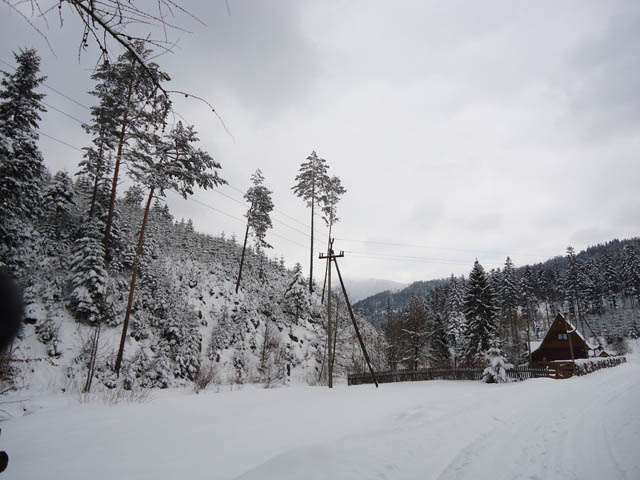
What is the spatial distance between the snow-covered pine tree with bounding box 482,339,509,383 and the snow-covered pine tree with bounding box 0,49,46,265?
28.4 metres

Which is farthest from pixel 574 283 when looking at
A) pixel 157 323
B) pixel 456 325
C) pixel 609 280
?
pixel 157 323

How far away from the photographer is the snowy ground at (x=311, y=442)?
4.41m

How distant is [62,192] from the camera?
2150 cm

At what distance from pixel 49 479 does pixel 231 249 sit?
147 ft

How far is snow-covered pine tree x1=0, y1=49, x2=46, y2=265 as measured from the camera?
13602 millimetres

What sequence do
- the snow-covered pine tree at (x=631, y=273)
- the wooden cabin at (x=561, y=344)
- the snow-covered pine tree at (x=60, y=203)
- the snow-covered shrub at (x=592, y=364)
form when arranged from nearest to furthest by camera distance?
the snow-covered pine tree at (x=60, y=203) < the snow-covered shrub at (x=592, y=364) < the wooden cabin at (x=561, y=344) < the snow-covered pine tree at (x=631, y=273)

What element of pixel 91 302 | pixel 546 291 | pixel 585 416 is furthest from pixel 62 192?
pixel 546 291

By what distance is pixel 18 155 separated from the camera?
14.0 metres

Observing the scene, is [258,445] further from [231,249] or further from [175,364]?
[231,249]

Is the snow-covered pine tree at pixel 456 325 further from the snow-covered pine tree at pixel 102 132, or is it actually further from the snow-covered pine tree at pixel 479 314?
the snow-covered pine tree at pixel 102 132

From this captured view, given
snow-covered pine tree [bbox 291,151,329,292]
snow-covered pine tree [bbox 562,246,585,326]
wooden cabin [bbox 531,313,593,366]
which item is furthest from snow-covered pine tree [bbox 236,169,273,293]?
snow-covered pine tree [bbox 562,246,585,326]

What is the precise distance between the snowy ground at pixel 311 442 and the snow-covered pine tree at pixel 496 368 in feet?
34.6

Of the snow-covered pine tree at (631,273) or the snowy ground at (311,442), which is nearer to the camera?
the snowy ground at (311,442)

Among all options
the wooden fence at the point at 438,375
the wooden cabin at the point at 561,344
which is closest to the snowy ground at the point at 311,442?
the wooden fence at the point at 438,375
